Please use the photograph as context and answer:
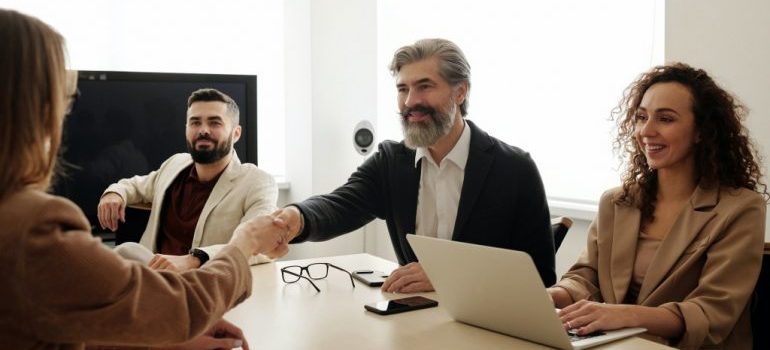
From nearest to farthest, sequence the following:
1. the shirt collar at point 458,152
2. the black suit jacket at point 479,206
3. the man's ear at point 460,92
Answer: the black suit jacket at point 479,206 → the shirt collar at point 458,152 → the man's ear at point 460,92

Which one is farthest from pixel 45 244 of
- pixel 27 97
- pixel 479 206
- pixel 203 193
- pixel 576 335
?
pixel 203 193

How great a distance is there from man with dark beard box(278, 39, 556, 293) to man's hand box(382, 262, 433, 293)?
420mm

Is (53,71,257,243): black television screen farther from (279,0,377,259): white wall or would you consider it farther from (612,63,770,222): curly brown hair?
(612,63,770,222): curly brown hair

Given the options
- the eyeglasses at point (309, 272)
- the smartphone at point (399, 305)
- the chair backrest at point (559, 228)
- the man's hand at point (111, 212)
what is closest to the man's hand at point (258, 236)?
the eyeglasses at point (309, 272)

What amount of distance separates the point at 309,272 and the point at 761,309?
1.39 meters

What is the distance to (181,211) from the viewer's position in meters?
3.13

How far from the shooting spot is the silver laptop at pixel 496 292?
1488 millimetres

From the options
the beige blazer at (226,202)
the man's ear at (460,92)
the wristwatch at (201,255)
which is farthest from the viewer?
the beige blazer at (226,202)

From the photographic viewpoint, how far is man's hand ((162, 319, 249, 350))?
58.4 inches

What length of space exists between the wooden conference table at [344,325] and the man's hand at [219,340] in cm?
7

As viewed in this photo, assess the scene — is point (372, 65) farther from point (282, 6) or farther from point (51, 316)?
point (51, 316)

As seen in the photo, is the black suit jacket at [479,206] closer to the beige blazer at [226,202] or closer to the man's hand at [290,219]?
the man's hand at [290,219]

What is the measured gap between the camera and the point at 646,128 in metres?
2.22

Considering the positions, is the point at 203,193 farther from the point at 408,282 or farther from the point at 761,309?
the point at 761,309
